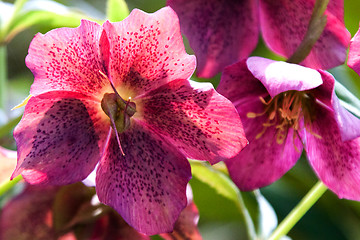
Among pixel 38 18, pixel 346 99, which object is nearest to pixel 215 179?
pixel 346 99

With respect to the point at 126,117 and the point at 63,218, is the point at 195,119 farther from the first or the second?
the point at 63,218

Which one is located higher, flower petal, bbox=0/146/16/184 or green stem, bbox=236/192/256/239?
flower petal, bbox=0/146/16/184

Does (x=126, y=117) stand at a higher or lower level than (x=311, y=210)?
higher

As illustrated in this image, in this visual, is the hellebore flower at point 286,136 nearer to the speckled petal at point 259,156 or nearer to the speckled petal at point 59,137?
the speckled petal at point 259,156

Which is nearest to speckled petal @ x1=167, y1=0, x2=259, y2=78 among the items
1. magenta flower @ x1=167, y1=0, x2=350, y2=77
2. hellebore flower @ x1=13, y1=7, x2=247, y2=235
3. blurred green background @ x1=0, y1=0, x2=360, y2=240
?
magenta flower @ x1=167, y1=0, x2=350, y2=77

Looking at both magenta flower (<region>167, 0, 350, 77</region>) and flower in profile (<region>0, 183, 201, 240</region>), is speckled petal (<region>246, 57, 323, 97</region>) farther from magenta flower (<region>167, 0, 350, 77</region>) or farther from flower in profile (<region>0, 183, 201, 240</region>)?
flower in profile (<region>0, 183, 201, 240</region>)

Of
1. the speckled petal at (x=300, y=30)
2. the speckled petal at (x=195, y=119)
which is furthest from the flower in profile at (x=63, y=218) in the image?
the speckled petal at (x=300, y=30)
